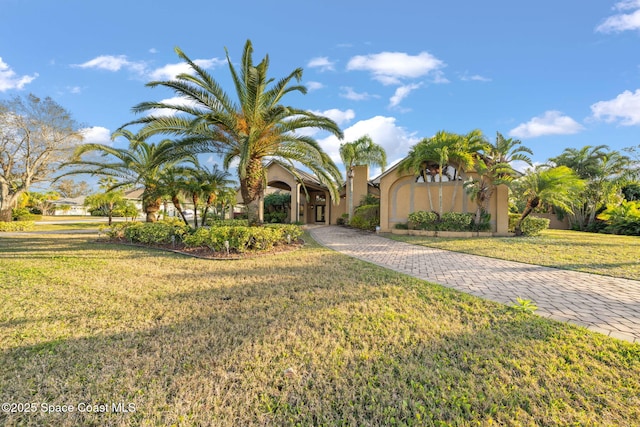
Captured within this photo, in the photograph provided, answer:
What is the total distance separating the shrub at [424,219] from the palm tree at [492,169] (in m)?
2.42

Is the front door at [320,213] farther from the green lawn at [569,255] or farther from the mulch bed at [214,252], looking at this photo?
the mulch bed at [214,252]

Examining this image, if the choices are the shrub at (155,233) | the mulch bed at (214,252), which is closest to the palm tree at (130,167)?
the shrub at (155,233)

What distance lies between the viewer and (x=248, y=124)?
10.9 m

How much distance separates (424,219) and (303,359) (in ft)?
51.4

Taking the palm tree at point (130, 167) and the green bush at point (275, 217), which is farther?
the green bush at point (275, 217)

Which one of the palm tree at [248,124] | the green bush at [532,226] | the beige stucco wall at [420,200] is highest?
the palm tree at [248,124]

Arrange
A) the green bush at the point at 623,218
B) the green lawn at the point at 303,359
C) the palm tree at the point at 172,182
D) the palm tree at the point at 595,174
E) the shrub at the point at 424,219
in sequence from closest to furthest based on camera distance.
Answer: the green lawn at the point at 303,359
the palm tree at the point at 172,182
the shrub at the point at 424,219
the green bush at the point at 623,218
the palm tree at the point at 595,174

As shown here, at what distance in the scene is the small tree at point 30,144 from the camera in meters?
22.0

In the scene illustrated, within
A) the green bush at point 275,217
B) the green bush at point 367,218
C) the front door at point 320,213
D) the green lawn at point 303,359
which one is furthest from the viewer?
the front door at point 320,213

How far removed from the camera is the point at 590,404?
8.38 ft

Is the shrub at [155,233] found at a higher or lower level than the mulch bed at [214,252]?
higher

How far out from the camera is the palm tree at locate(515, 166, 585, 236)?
14.9 meters

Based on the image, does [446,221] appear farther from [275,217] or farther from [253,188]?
[275,217]

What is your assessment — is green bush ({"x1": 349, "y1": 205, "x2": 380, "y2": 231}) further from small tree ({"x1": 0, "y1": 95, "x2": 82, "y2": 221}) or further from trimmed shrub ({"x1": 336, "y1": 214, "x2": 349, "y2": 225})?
small tree ({"x1": 0, "y1": 95, "x2": 82, "y2": 221})
